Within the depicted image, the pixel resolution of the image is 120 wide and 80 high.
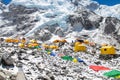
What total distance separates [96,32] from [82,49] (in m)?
91.6

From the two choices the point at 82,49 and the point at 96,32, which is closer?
the point at 82,49

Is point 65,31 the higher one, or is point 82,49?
point 82,49

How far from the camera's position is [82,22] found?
155375 millimetres

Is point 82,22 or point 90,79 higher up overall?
point 90,79

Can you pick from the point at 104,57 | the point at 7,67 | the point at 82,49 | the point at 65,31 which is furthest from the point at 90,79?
the point at 65,31

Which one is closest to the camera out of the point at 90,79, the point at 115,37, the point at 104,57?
the point at 90,79

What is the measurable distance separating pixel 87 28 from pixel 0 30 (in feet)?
206

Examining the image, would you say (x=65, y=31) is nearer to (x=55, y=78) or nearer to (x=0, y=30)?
(x=0, y=30)

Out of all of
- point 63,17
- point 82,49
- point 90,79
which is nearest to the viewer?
point 90,79

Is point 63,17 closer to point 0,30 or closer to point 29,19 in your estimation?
point 29,19

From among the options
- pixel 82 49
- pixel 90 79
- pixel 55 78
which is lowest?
pixel 82 49

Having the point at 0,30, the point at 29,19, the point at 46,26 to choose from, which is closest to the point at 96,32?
the point at 46,26

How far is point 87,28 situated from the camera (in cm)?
15175

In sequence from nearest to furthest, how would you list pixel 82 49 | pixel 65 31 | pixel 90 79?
pixel 90 79 → pixel 82 49 → pixel 65 31
